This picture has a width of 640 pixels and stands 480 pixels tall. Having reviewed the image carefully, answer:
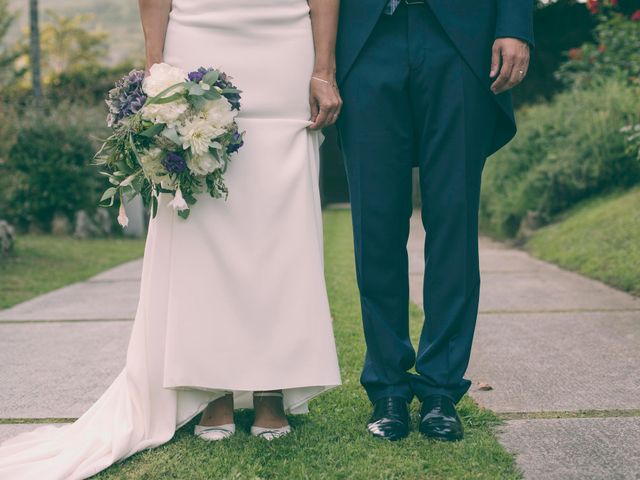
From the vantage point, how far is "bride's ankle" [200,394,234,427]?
2549 millimetres

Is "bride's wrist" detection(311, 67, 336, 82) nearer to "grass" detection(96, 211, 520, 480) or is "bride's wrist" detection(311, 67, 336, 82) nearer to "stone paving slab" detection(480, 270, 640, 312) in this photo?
"grass" detection(96, 211, 520, 480)

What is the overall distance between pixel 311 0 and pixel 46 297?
3.93 m

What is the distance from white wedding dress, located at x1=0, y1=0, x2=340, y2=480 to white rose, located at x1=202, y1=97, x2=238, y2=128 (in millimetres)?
161

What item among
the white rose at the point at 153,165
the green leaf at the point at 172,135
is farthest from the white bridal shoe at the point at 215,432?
the green leaf at the point at 172,135

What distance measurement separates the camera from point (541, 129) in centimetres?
920

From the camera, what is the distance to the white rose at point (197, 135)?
90.0 inches

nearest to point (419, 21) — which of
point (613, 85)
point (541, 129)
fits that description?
point (613, 85)

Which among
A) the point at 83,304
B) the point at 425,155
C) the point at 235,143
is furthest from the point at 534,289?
the point at 235,143

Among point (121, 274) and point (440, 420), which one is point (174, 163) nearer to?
point (440, 420)

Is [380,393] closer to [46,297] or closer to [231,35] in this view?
[231,35]

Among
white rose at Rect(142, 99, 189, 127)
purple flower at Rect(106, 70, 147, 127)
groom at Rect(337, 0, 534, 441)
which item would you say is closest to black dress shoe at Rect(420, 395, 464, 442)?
groom at Rect(337, 0, 534, 441)

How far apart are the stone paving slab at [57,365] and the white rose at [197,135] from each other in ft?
3.89

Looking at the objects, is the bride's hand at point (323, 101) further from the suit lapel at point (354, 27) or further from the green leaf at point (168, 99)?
the green leaf at point (168, 99)

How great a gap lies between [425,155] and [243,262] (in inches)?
26.2
